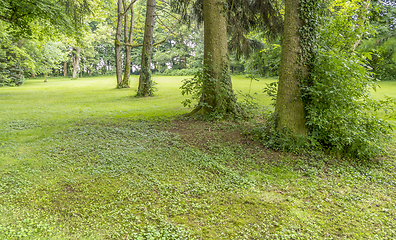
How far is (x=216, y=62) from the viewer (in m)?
6.36

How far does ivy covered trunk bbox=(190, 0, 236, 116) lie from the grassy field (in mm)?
1421

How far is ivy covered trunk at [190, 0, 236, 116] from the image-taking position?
6328 millimetres

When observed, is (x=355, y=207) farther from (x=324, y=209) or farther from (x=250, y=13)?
(x=250, y=13)

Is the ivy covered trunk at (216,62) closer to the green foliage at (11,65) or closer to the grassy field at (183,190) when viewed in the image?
the grassy field at (183,190)

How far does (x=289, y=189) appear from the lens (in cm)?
339

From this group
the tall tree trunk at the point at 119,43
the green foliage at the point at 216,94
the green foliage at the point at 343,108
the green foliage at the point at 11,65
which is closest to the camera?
the green foliage at the point at 343,108

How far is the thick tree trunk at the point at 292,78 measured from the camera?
182 inches

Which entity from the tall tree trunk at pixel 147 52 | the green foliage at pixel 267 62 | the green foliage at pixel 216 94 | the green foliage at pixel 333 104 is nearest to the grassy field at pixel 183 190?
the green foliage at pixel 333 104

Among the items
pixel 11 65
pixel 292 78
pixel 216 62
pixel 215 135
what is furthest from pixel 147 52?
pixel 11 65

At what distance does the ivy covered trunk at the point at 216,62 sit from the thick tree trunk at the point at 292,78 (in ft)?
6.19

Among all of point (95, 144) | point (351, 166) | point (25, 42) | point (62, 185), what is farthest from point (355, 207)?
point (25, 42)

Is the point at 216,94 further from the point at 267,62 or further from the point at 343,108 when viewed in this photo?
the point at 267,62

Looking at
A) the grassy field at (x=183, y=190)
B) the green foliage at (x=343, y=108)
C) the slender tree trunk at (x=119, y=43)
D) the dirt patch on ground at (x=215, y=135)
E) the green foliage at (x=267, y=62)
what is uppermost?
the slender tree trunk at (x=119, y=43)

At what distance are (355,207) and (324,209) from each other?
1.44 ft
